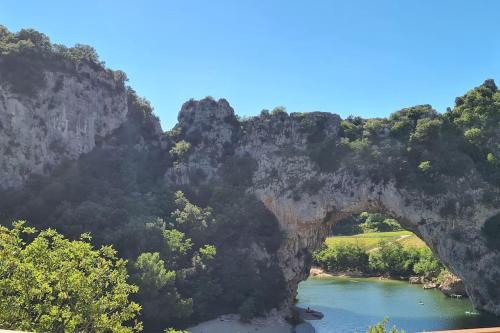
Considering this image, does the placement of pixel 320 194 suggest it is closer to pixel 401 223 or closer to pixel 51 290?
pixel 401 223

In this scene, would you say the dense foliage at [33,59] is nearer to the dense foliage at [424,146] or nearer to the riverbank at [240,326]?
the dense foliage at [424,146]

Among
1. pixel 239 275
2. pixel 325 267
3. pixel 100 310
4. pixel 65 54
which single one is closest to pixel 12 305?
pixel 100 310

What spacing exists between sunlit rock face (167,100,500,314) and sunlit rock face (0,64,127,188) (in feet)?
45.1

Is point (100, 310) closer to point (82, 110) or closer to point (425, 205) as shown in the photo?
point (425, 205)

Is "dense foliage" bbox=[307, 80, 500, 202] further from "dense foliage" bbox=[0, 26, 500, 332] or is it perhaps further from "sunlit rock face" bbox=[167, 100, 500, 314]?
"sunlit rock face" bbox=[167, 100, 500, 314]

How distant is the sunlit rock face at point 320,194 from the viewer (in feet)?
186

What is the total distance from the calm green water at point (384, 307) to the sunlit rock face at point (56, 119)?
43496mm

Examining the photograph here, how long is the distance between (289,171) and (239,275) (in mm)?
18653

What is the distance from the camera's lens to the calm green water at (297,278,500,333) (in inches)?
2020

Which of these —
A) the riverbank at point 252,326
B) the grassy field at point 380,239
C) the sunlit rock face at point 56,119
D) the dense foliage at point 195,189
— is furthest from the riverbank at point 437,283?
the sunlit rock face at point 56,119

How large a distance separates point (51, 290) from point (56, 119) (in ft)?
172

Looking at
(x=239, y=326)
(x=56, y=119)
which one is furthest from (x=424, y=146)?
(x=56, y=119)

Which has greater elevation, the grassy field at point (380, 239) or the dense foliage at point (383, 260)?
the grassy field at point (380, 239)

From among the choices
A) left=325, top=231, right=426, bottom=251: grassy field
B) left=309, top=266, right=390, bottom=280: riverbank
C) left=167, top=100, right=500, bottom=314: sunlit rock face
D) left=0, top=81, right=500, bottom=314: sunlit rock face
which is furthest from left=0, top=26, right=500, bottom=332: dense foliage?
left=325, top=231, right=426, bottom=251: grassy field
